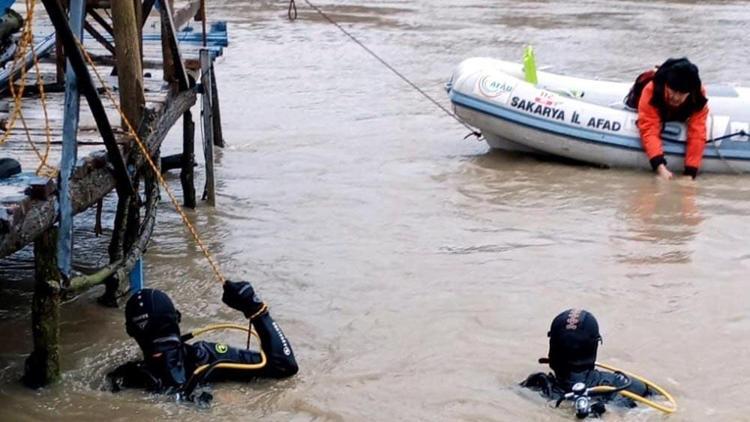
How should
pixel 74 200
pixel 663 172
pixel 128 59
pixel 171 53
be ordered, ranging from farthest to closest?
pixel 663 172
pixel 171 53
pixel 128 59
pixel 74 200

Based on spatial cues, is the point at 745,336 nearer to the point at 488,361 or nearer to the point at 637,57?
the point at 488,361

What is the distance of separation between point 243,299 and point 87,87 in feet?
4.36

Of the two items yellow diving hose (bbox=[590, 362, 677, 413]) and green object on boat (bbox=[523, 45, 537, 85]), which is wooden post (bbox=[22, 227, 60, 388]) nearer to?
yellow diving hose (bbox=[590, 362, 677, 413])

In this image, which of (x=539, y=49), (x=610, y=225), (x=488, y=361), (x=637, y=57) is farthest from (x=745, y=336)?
(x=539, y=49)

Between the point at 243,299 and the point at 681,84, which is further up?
the point at 681,84

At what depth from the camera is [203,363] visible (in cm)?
571

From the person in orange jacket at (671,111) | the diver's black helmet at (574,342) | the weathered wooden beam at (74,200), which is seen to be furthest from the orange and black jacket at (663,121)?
the diver's black helmet at (574,342)

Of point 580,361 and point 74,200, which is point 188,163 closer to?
point 74,200

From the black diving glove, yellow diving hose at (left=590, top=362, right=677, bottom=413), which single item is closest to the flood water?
yellow diving hose at (left=590, top=362, right=677, bottom=413)

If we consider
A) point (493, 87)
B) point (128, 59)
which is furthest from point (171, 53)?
point (493, 87)

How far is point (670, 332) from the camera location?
691 cm

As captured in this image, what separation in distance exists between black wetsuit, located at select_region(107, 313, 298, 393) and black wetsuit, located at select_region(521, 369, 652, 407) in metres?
1.32

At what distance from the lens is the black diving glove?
18.6ft

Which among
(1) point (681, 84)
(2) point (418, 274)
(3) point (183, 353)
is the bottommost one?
(2) point (418, 274)
